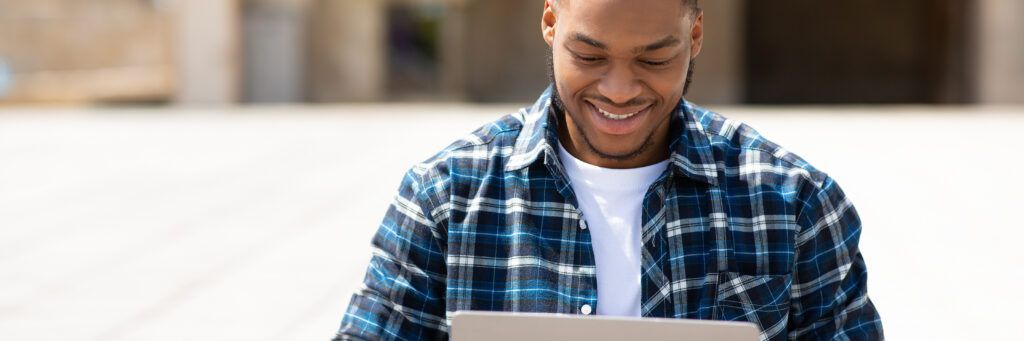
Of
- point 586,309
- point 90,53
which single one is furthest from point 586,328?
point 90,53

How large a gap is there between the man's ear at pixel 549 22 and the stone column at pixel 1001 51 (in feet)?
45.3

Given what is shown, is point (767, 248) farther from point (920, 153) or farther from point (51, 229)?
point (920, 153)

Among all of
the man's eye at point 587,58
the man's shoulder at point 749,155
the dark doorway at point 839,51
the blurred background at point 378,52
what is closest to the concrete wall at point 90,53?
the blurred background at point 378,52

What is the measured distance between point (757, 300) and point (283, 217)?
5.40 m

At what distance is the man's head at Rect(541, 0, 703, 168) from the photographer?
209 centimetres

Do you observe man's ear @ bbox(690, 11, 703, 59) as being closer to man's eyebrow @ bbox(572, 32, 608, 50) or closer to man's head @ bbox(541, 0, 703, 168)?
man's head @ bbox(541, 0, 703, 168)

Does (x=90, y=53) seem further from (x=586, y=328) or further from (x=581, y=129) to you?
(x=586, y=328)

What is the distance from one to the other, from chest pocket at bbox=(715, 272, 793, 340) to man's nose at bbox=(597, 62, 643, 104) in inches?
13.9

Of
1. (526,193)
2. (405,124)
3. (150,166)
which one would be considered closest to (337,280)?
(526,193)

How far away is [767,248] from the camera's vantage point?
7.29ft

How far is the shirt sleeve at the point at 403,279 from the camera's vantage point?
7.32 feet

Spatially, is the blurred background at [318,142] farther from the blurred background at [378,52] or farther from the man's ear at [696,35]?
the man's ear at [696,35]

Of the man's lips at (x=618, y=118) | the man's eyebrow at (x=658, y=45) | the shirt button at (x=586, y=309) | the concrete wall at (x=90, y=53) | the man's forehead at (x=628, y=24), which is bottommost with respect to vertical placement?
the concrete wall at (x=90, y=53)

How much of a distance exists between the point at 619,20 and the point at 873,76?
20.2m
